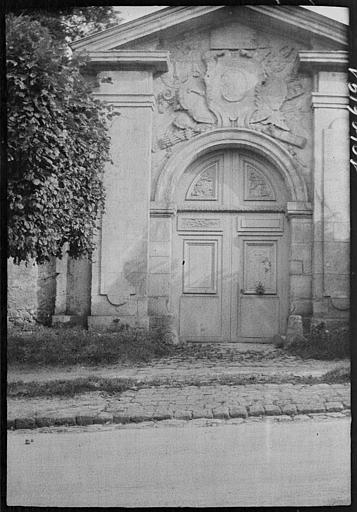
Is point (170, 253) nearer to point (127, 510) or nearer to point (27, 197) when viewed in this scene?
point (27, 197)

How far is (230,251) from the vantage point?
611 centimetres

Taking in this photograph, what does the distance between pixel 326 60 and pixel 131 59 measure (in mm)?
1963

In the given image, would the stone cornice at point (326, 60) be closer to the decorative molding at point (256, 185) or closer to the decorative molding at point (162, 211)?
the decorative molding at point (256, 185)

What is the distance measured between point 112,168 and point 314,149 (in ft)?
6.64

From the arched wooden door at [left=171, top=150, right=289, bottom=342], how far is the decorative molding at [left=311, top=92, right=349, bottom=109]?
3.02 ft

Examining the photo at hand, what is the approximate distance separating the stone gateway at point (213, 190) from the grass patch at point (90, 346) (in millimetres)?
144

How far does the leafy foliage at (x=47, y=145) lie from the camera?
5.20m

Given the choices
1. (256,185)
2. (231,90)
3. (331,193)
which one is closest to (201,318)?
(256,185)

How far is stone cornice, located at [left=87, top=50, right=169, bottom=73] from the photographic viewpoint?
591 centimetres

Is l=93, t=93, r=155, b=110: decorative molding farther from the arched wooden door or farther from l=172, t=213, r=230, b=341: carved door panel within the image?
l=172, t=213, r=230, b=341: carved door panel

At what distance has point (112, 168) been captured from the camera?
5.97m

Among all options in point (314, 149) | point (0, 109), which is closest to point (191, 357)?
point (314, 149)

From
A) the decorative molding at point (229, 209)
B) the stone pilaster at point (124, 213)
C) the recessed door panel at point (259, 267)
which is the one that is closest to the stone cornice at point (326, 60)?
the decorative molding at point (229, 209)

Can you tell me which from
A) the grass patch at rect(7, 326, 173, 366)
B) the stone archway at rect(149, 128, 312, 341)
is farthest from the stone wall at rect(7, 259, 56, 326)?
the stone archway at rect(149, 128, 312, 341)
